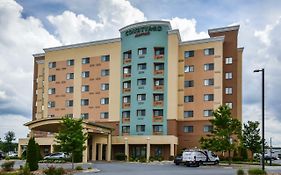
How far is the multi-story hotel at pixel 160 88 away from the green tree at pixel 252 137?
3.37 meters

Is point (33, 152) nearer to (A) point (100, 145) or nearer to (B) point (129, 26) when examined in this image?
(A) point (100, 145)

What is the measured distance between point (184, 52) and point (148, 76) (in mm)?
7538

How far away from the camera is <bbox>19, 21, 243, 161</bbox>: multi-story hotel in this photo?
6606cm

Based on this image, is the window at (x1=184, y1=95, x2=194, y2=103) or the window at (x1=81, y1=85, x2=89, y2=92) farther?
the window at (x1=81, y1=85, x2=89, y2=92)

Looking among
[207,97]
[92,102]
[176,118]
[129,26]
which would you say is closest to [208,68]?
[207,97]

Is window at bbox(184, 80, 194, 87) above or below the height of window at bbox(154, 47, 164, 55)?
below

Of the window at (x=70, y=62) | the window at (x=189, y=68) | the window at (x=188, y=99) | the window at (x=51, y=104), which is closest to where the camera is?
the window at (x=188, y=99)

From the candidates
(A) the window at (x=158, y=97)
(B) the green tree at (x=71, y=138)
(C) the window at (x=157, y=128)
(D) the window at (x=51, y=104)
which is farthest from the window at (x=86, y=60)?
(B) the green tree at (x=71, y=138)

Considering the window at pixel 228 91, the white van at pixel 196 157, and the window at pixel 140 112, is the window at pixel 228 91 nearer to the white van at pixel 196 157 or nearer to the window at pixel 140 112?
the window at pixel 140 112

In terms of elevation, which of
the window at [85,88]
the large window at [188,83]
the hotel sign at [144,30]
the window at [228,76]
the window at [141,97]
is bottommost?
the window at [141,97]

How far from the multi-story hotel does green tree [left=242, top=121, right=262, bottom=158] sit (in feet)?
11.0

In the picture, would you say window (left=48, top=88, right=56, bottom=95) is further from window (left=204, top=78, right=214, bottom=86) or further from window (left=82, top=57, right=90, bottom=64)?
window (left=204, top=78, right=214, bottom=86)

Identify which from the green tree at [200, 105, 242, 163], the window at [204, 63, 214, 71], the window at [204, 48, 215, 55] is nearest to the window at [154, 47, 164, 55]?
the window at [204, 48, 215, 55]

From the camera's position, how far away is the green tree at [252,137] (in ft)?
212
